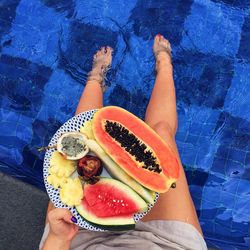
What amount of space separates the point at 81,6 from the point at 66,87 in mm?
636

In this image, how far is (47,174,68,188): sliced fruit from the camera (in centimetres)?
171

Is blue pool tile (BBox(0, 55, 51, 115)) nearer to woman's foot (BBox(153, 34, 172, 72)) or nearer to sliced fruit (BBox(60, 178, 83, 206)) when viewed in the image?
woman's foot (BBox(153, 34, 172, 72))

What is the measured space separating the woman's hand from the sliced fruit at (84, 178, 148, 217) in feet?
0.51

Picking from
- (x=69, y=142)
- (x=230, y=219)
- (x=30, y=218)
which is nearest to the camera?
(x=69, y=142)

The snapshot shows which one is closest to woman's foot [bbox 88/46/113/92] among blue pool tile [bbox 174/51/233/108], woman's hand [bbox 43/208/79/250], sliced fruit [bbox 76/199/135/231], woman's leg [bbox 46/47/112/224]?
woman's leg [bbox 46/47/112/224]

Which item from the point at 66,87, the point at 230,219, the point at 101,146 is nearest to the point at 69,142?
the point at 101,146

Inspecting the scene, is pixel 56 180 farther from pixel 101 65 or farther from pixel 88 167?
pixel 101 65

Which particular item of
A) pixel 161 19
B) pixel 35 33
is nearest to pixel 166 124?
pixel 161 19

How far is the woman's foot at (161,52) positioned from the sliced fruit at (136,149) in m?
0.80

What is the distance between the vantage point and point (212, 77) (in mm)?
2721

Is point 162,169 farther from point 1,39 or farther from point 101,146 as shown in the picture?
point 1,39

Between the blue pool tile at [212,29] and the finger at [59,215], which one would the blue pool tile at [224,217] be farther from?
the finger at [59,215]

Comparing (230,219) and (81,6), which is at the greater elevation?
(81,6)

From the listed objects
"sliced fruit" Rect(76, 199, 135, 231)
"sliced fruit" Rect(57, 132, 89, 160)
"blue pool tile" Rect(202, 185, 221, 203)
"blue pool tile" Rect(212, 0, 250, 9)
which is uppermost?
"blue pool tile" Rect(212, 0, 250, 9)
